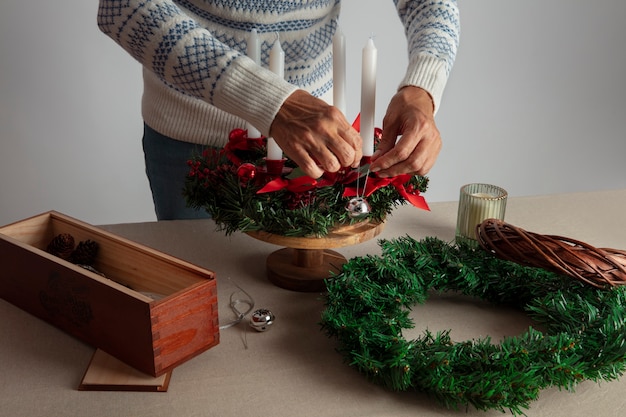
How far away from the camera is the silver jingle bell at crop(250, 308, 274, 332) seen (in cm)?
86

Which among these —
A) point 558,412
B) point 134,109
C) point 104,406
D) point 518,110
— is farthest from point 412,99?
point 518,110

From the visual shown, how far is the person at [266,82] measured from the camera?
86 centimetres

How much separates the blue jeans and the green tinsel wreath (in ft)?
1.59

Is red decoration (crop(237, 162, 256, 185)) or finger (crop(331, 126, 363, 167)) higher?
finger (crop(331, 126, 363, 167))

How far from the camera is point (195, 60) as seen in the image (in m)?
0.92

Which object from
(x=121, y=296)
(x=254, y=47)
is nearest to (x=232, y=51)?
(x=254, y=47)

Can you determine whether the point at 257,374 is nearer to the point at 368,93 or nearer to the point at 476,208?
the point at 368,93

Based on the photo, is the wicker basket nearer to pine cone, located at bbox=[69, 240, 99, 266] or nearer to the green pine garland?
the green pine garland

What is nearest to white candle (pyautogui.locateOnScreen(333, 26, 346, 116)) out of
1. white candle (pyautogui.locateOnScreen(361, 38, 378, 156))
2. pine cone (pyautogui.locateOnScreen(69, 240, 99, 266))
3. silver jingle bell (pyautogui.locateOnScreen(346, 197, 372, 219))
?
white candle (pyautogui.locateOnScreen(361, 38, 378, 156))

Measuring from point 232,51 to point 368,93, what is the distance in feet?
0.66

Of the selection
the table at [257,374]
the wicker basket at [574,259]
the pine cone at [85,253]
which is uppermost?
the wicker basket at [574,259]

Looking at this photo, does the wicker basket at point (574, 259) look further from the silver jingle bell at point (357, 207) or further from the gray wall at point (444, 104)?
the gray wall at point (444, 104)

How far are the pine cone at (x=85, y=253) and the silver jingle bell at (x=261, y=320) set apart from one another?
0.81 feet

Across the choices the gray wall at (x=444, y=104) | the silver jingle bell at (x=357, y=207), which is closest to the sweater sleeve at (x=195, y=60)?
the silver jingle bell at (x=357, y=207)
